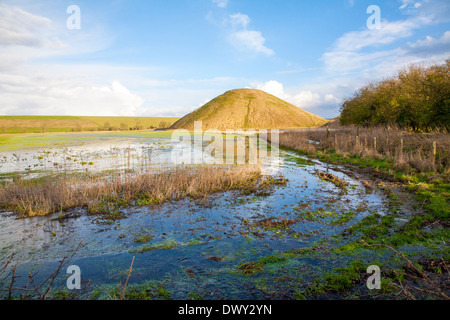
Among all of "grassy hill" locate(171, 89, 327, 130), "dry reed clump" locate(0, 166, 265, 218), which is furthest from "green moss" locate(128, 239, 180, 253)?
"grassy hill" locate(171, 89, 327, 130)

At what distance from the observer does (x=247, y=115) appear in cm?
11288

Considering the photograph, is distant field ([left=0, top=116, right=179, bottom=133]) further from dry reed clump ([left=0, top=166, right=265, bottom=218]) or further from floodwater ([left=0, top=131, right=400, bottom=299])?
floodwater ([left=0, top=131, right=400, bottom=299])

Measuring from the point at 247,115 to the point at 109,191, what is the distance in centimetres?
10422

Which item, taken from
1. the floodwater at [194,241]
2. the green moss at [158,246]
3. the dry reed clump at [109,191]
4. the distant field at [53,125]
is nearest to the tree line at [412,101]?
the floodwater at [194,241]

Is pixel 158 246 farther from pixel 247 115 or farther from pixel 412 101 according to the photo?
pixel 247 115

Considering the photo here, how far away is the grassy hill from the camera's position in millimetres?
106812

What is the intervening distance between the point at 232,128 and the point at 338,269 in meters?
98.0

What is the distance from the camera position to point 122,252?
24.0 ft

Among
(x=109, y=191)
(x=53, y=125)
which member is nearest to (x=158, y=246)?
(x=109, y=191)

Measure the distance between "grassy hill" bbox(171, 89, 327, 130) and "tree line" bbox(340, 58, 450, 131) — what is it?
66.3 meters

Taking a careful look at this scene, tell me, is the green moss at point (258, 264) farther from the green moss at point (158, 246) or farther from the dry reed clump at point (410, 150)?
the dry reed clump at point (410, 150)

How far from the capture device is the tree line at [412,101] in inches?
802

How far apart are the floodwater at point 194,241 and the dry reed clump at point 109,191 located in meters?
0.59
